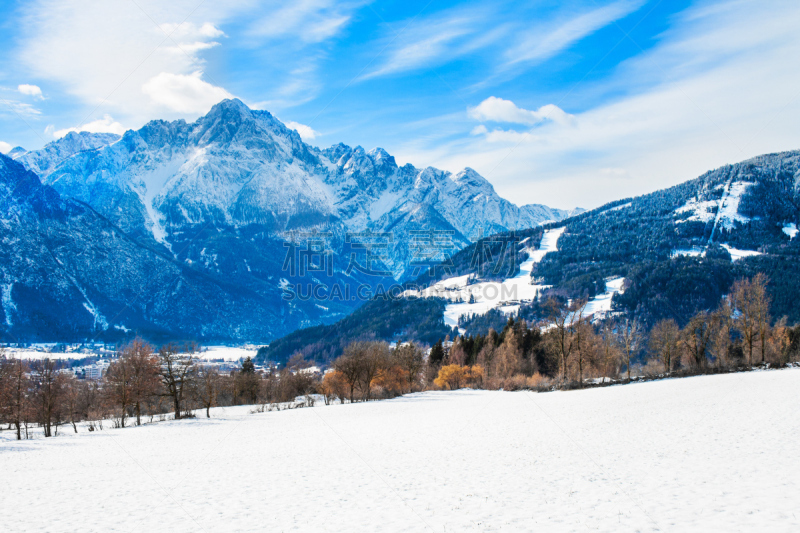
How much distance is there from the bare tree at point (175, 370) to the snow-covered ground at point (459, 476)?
17.6 m

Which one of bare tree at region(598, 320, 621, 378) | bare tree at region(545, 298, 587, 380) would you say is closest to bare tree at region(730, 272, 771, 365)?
bare tree at region(598, 320, 621, 378)

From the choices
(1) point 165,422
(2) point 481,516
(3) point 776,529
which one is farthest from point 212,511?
(1) point 165,422

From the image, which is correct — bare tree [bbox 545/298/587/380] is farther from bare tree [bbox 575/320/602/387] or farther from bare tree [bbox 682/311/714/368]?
bare tree [bbox 682/311/714/368]

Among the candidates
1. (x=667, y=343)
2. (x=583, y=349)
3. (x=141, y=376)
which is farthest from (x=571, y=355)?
(x=141, y=376)

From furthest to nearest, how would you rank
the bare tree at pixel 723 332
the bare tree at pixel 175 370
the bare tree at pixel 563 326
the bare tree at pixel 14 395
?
1. the bare tree at pixel 723 332
2. the bare tree at pixel 563 326
3. the bare tree at pixel 175 370
4. the bare tree at pixel 14 395

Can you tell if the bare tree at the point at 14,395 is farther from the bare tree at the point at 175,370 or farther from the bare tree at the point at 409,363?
the bare tree at the point at 409,363

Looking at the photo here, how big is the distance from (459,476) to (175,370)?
4418 centimetres

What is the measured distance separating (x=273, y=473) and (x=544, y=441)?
13.7 metres

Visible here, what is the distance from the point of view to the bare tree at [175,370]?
51.3 meters

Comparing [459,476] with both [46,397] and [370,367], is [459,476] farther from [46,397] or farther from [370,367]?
[46,397]

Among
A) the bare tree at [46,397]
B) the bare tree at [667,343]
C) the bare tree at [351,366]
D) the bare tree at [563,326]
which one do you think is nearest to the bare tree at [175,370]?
the bare tree at [46,397]

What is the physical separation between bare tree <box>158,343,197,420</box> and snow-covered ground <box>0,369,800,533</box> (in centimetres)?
1758

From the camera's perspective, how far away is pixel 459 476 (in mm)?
17578

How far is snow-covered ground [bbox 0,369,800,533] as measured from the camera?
12.5 m
